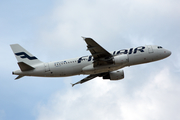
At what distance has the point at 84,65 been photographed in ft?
145

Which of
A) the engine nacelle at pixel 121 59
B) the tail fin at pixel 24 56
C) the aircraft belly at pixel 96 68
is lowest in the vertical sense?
the aircraft belly at pixel 96 68

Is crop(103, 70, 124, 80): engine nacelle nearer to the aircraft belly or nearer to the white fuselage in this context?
the white fuselage

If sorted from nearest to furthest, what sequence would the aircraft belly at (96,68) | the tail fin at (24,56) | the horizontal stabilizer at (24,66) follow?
the horizontal stabilizer at (24,66)
the aircraft belly at (96,68)
the tail fin at (24,56)

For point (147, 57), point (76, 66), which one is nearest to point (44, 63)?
point (76, 66)

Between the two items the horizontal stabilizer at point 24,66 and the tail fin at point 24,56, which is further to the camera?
the tail fin at point 24,56

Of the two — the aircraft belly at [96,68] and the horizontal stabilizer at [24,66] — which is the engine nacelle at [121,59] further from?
the horizontal stabilizer at [24,66]

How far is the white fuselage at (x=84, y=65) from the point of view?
144ft

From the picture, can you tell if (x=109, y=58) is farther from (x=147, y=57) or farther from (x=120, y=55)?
(x=147, y=57)

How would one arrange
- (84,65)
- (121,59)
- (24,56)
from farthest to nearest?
(24,56) → (84,65) → (121,59)

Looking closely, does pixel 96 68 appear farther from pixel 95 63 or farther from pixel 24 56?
pixel 24 56

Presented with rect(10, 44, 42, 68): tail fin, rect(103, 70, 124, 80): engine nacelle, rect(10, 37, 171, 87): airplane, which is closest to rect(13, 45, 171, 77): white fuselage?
rect(10, 37, 171, 87): airplane

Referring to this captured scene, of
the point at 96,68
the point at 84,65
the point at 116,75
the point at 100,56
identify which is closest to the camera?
the point at 100,56

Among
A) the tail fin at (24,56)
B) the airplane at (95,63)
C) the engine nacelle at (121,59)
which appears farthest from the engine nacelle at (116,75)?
the tail fin at (24,56)

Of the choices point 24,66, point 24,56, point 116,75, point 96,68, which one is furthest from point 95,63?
point 24,56
